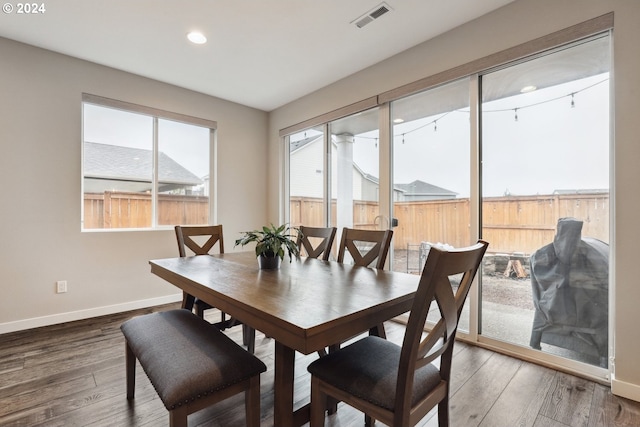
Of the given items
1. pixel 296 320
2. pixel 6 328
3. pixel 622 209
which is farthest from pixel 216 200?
pixel 622 209

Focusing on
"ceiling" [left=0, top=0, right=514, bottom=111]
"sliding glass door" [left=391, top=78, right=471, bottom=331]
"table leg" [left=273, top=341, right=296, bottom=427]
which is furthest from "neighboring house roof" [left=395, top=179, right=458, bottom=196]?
"table leg" [left=273, top=341, right=296, bottom=427]

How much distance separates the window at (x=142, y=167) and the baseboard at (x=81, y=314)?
861 millimetres

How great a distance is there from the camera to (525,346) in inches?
89.8

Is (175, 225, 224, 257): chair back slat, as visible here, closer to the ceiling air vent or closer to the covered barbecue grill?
the ceiling air vent

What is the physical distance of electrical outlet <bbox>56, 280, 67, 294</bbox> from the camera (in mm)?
3012

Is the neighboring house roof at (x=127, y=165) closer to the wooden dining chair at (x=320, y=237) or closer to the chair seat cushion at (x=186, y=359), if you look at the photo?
the wooden dining chair at (x=320, y=237)

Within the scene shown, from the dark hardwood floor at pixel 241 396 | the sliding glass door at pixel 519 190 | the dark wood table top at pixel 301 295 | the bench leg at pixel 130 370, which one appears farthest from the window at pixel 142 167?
the sliding glass door at pixel 519 190

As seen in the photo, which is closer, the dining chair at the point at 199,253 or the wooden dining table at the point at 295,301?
the wooden dining table at the point at 295,301

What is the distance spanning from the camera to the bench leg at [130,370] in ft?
5.63

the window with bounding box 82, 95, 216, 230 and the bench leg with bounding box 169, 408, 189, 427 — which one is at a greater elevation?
the window with bounding box 82, 95, 216, 230

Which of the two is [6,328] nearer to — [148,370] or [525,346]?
[148,370]

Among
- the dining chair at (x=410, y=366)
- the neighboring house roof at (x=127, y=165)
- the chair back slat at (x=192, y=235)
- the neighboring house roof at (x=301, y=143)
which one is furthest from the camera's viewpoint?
the neighboring house roof at (x=301, y=143)

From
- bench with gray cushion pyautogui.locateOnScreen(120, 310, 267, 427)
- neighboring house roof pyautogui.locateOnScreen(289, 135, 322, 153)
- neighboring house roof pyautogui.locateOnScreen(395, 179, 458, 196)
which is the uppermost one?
neighboring house roof pyautogui.locateOnScreen(289, 135, 322, 153)

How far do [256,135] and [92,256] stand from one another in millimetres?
2573
